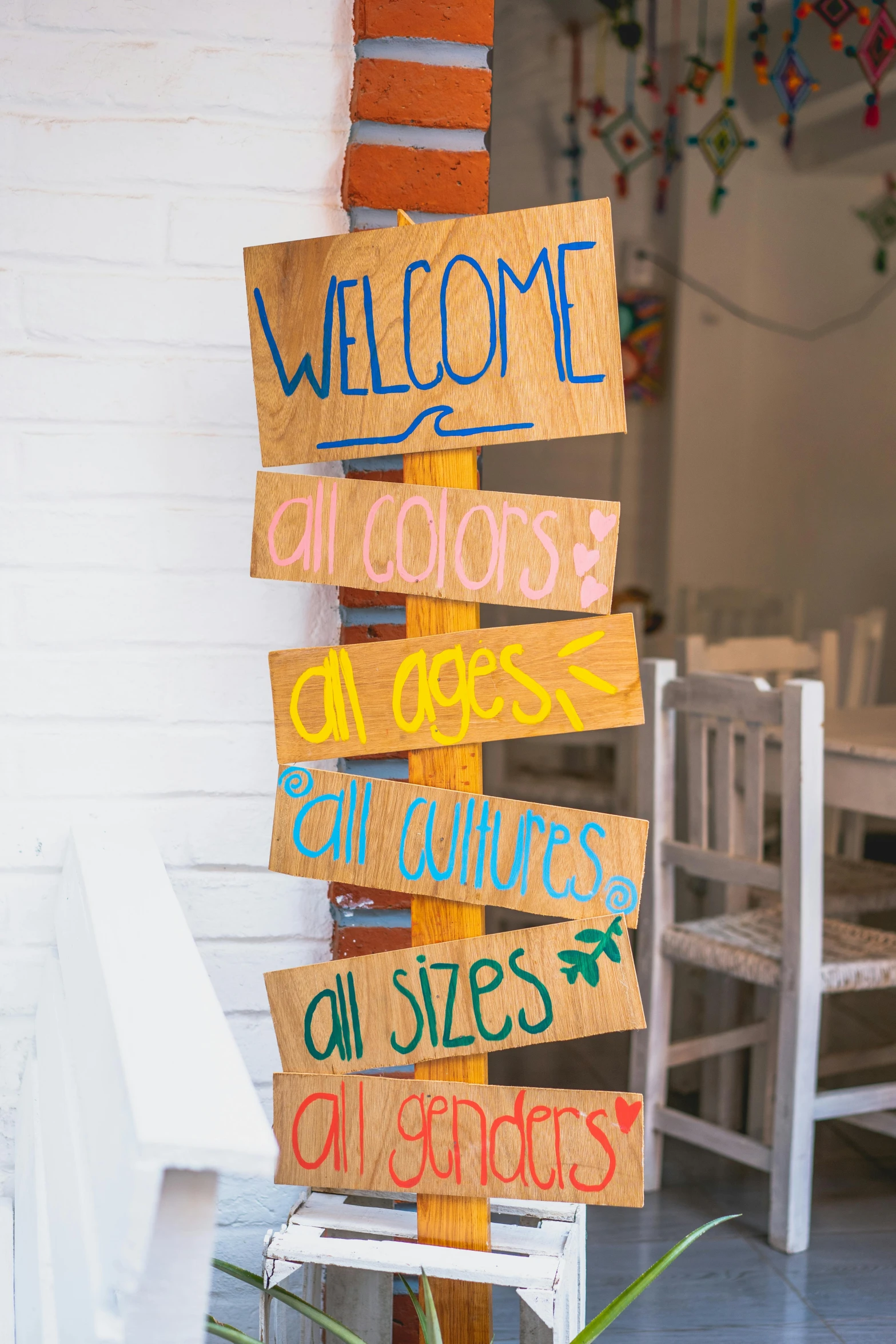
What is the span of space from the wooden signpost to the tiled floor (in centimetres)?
73

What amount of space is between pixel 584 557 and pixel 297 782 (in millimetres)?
332

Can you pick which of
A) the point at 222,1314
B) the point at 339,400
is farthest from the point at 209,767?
the point at 222,1314

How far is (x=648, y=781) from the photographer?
214cm

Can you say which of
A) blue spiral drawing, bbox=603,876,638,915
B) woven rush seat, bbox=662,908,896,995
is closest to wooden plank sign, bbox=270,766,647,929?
blue spiral drawing, bbox=603,876,638,915

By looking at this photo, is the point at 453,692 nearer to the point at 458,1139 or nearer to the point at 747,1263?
the point at 458,1139

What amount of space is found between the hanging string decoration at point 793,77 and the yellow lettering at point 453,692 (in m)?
3.83

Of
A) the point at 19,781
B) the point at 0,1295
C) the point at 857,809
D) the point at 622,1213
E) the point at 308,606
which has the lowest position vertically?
the point at 622,1213

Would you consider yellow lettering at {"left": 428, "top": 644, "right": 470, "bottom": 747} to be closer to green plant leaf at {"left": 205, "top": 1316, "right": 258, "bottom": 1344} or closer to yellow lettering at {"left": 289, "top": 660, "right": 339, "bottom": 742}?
yellow lettering at {"left": 289, "top": 660, "right": 339, "bottom": 742}

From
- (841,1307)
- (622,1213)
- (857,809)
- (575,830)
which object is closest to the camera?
(575,830)

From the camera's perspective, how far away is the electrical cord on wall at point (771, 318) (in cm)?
453

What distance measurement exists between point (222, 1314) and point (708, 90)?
4.38 m

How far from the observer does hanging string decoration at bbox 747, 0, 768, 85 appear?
4.10 meters

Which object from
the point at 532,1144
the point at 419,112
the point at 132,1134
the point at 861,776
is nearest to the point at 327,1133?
the point at 532,1144

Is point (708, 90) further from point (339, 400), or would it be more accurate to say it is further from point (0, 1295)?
point (0, 1295)
